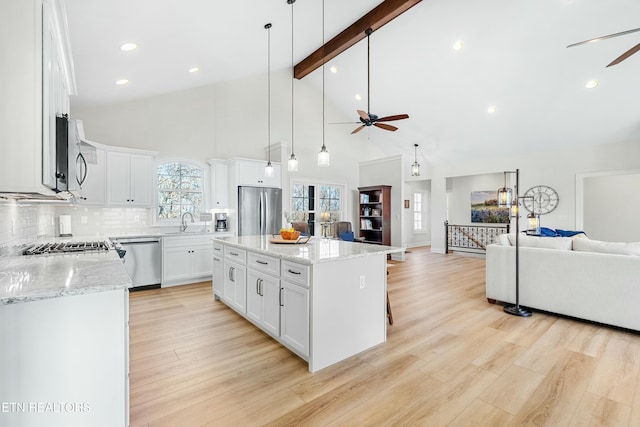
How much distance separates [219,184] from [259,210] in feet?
3.01

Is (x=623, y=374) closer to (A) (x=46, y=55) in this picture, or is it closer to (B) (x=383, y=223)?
(A) (x=46, y=55)

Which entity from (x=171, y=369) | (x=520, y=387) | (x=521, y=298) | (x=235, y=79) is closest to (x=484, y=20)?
(x=521, y=298)

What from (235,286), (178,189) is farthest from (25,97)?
(178,189)

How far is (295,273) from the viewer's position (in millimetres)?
2436

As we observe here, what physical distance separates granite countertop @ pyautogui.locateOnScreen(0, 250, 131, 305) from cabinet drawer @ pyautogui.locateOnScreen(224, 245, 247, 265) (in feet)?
4.24

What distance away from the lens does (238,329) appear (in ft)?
10.3

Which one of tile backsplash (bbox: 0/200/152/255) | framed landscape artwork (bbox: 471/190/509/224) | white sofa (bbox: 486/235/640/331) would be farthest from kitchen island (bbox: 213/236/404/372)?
framed landscape artwork (bbox: 471/190/509/224)

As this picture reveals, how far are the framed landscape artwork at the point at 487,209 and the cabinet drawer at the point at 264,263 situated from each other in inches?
327

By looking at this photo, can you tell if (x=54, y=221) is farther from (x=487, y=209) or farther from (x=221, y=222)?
(x=487, y=209)

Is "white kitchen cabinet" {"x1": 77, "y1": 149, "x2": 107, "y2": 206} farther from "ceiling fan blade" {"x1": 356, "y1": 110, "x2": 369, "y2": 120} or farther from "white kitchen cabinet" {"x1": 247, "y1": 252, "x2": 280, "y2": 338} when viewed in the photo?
"ceiling fan blade" {"x1": 356, "y1": 110, "x2": 369, "y2": 120}

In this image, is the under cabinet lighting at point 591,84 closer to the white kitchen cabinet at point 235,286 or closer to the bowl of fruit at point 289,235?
the bowl of fruit at point 289,235

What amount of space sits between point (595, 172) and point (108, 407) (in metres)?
8.61

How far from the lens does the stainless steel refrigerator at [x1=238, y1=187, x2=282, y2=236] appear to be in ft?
18.3

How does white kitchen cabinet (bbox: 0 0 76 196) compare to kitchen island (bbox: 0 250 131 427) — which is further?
white kitchen cabinet (bbox: 0 0 76 196)
